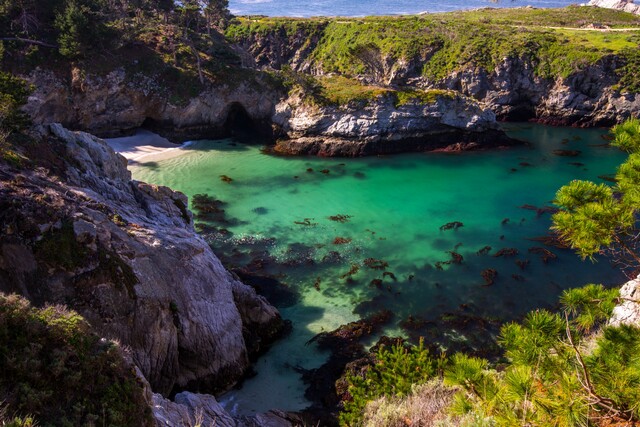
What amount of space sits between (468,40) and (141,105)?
157ft

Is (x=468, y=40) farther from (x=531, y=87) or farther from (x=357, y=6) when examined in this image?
(x=357, y=6)

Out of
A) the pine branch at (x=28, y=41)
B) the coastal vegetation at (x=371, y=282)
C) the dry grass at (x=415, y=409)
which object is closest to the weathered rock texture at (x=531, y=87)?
the coastal vegetation at (x=371, y=282)

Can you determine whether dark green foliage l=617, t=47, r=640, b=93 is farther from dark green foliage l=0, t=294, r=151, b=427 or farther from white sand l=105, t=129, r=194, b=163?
dark green foliage l=0, t=294, r=151, b=427

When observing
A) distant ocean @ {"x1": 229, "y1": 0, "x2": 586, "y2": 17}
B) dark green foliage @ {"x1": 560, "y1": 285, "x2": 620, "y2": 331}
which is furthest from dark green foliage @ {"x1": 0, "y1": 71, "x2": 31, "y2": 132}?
distant ocean @ {"x1": 229, "y1": 0, "x2": 586, "y2": 17}

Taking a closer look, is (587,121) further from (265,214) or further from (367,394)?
(367,394)

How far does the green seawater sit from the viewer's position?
21.4 m

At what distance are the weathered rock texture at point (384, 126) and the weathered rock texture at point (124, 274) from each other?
2756 cm

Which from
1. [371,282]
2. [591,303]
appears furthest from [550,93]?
[591,303]

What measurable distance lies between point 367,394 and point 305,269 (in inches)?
499

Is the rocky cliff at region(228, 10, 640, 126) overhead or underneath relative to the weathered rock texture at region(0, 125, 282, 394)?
overhead

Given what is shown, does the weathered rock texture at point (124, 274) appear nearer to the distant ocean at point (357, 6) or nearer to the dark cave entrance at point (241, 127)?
the dark cave entrance at point (241, 127)

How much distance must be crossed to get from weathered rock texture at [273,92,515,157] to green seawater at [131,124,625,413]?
6.06 feet

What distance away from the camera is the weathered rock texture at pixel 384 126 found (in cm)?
4475

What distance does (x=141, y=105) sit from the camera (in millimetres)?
44781
